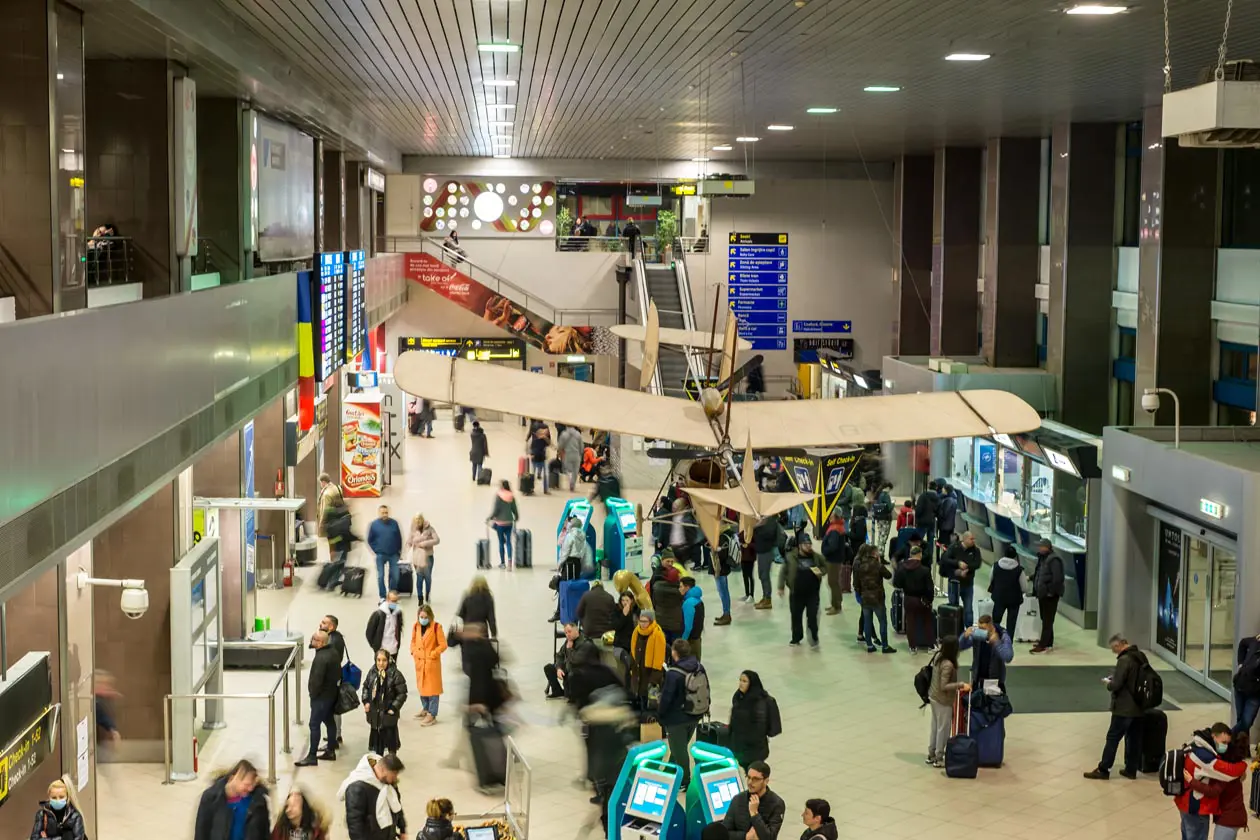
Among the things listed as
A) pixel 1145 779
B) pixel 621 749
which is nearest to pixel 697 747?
pixel 621 749

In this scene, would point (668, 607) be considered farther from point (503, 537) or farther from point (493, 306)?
point (493, 306)

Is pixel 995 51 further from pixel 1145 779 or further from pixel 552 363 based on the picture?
pixel 552 363

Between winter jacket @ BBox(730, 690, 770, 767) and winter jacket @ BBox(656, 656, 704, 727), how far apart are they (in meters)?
0.43

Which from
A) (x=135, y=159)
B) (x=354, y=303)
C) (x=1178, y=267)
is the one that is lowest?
(x=354, y=303)

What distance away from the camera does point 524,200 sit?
38.5m

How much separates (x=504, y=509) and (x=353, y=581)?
2.47 meters

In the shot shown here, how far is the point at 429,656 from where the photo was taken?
13453mm

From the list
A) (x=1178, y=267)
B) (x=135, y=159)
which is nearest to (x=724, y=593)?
(x=1178, y=267)

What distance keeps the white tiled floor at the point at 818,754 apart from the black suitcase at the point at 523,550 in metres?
2.05

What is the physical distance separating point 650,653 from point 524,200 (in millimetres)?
27106

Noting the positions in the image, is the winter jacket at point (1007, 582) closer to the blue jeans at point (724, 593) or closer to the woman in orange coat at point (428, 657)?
the blue jeans at point (724, 593)

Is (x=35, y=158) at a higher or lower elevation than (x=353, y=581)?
higher

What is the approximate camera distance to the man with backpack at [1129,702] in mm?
12375

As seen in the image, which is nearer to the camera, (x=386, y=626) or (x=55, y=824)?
(x=55, y=824)
